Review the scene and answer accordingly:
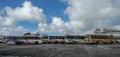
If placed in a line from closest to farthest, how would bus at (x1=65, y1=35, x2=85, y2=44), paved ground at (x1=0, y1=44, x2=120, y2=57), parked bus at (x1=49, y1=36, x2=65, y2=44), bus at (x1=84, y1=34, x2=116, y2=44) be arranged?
paved ground at (x1=0, y1=44, x2=120, y2=57)
bus at (x1=84, y1=34, x2=116, y2=44)
bus at (x1=65, y1=35, x2=85, y2=44)
parked bus at (x1=49, y1=36, x2=65, y2=44)

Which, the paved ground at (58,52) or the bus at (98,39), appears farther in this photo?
the bus at (98,39)

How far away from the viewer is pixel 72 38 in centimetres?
7406

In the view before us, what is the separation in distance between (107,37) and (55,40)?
17.8m

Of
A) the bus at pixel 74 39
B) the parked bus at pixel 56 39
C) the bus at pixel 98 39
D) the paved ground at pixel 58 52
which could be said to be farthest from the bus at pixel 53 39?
the paved ground at pixel 58 52

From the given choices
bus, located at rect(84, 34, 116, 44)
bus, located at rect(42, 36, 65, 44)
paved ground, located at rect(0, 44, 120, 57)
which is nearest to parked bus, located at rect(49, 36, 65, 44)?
bus, located at rect(42, 36, 65, 44)

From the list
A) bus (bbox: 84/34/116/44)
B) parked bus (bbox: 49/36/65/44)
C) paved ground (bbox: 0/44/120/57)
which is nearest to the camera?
paved ground (bbox: 0/44/120/57)

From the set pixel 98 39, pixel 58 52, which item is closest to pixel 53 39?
pixel 98 39

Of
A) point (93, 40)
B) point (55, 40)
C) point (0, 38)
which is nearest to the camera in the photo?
point (93, 40)

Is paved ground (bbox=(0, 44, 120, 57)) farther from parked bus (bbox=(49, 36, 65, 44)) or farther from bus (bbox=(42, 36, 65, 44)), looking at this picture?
bus (bbox=(42, 36, 65, 44))

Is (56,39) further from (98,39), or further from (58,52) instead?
(58,52)

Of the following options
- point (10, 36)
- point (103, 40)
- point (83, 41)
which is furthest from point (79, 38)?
point (10, 36)

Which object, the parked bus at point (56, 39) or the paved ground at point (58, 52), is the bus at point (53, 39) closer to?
the parked bus at point (56, 39)

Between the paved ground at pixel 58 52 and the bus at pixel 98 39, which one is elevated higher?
the bus at pixel 98 39

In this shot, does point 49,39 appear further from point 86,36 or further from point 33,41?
point 86,36
